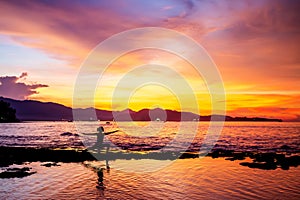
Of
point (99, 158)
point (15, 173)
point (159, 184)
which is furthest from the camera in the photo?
point (99, 158)

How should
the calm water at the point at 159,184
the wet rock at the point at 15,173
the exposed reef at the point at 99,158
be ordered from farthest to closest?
the exposed reef at the point at 99,158 < the wet rock at the point at 15,173 < the calm water at the point at 159,184

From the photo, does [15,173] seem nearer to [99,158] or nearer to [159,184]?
[99,158]

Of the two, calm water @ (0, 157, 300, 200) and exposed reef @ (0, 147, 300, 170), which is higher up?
calm water @ (0, 157, 300, 200)

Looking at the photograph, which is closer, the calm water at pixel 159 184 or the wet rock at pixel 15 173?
the calm water at pixel 159 184

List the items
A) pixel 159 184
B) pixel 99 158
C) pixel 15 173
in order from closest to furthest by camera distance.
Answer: pixel 159 184
pixel 15 173
pixel 99 158

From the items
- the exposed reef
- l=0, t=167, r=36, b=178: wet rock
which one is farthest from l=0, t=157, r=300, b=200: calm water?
the exposed reef

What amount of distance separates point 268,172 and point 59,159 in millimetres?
27003

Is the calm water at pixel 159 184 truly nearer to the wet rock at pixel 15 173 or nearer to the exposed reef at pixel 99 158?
the wet rock at pixel 15 173

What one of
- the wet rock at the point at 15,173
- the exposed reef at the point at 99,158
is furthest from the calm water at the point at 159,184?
the exposed reef at the point at 99,158

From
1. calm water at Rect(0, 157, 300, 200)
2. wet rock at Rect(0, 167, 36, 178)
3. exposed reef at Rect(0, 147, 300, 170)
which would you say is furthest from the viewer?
exposed reef at Rect(0, 147, 300, 170)

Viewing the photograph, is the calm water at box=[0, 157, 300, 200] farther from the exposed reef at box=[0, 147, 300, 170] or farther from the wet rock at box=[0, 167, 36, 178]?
the exposed reef at box=[0, 147, 300, 170]

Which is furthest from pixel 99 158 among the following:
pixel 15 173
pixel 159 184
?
pixel 159 184

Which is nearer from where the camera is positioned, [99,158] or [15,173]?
[15,173]

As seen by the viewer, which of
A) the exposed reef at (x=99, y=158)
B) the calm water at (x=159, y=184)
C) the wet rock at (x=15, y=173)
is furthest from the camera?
the exposed reef at (x=99, y=158)
